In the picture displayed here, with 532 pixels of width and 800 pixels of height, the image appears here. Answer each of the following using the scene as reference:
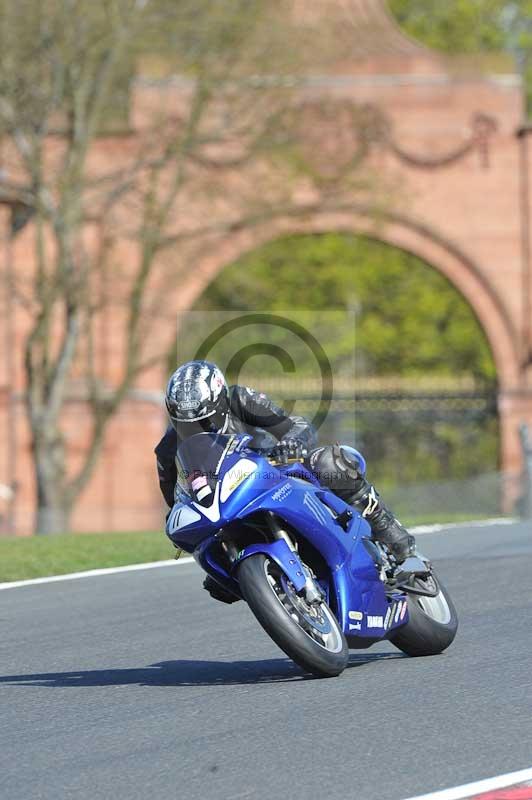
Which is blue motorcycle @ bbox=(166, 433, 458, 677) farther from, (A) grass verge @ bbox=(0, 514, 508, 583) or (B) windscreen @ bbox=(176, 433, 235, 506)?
(A) grass verge @ bbox=(0, 514, 508, 583)

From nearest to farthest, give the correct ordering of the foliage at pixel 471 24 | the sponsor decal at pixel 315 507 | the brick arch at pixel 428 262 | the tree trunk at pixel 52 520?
the sponsor decal at pixel 315 507
the tree trunk at pixel 52 520
the brick arch at pixel 428 262
the foliage at pixel 471 24

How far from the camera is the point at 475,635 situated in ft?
26.9

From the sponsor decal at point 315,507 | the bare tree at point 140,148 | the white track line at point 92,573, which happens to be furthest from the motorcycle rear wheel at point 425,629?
the bare tree at point 140,148

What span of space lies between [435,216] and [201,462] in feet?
83.6

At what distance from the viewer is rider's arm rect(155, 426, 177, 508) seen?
24.4 feet

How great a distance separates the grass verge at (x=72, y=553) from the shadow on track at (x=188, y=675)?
459cm

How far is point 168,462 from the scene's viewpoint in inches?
294

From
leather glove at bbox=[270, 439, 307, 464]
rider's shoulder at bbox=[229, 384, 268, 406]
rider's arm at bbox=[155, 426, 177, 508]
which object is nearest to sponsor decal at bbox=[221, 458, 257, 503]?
leather glove at bbox=[270, 439, 307, 464]

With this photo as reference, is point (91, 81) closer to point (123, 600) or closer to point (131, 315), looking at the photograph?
point (131, 315)

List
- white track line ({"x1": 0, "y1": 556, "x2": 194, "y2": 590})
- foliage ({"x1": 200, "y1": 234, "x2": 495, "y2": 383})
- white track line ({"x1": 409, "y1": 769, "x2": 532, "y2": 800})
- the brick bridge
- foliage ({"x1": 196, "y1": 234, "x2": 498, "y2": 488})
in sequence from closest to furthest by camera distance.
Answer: white track line ({"x1": 409, "y1": 769, "x2": 532, "y2": 800}) → white track line ({"x1": 0, "y1": 556, "x2": 194, "y2": 590}) → the brick bridge → foliage ({"x1": 196, "y1": 234, "x2": 498, "y2": 488}) → foliage ({"x1": 200, "y1": 234, "x2": 495, "y2": 383})

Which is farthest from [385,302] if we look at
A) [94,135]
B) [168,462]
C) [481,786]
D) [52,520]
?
[481,786]

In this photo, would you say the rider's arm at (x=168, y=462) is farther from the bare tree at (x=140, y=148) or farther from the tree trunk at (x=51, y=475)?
the tree trunk at (x=51, y=475)

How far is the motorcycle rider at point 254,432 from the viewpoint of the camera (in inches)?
274

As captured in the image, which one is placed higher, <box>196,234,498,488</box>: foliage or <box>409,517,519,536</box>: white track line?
<box>196,234,498,488</box>: foliage
